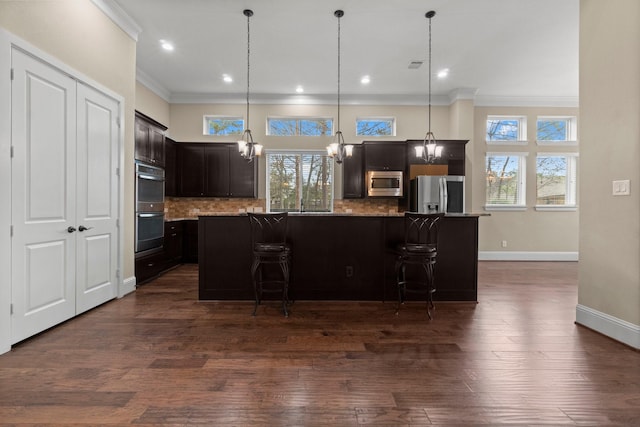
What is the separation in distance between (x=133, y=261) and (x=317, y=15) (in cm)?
391

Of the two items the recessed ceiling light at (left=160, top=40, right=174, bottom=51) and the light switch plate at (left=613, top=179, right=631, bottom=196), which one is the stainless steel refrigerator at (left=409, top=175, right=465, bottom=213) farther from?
the recessed ceiling light at (left=160, top=40, right=174, bottom=51)

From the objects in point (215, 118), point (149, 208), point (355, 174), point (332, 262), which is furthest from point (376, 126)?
point (149, 208)

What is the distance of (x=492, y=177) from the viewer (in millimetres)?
6621

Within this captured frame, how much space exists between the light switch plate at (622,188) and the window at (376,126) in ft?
14.7

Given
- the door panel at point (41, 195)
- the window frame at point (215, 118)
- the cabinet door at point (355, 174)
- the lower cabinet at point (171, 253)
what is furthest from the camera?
the window frame at point (215, 118)

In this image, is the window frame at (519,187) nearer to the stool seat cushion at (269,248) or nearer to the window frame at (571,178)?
the window frame at (571,178)

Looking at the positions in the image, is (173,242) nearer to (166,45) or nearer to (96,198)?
(96,198)

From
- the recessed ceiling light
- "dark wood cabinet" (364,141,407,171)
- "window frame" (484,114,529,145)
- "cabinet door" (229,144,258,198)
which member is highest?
the recessed ceiling light

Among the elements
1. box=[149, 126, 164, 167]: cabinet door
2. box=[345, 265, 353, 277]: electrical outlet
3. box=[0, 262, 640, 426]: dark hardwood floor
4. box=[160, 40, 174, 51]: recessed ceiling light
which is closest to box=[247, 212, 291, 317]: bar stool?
box=[0, 262, 640, 426]: dark hardwood floor

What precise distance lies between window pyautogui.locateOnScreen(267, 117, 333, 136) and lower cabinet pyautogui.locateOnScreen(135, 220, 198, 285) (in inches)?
102

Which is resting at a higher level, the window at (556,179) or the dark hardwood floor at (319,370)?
the window at (556,179)

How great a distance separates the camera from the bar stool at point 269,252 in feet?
10.4

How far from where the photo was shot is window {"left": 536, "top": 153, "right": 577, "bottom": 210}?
6625mm

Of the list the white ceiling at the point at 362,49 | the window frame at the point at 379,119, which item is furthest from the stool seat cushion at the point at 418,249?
the window frame at the point at 379,119
